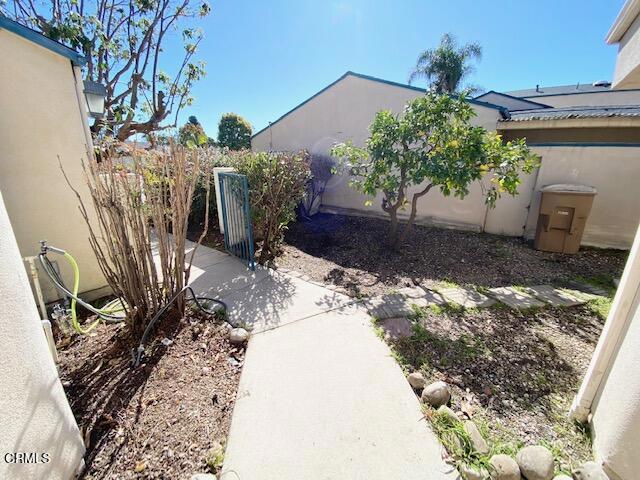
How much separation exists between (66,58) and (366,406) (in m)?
5.13

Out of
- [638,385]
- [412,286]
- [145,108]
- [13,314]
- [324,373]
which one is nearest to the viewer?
[13,314]

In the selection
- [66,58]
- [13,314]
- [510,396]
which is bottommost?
[510,396]

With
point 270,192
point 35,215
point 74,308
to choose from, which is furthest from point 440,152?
point 35,215

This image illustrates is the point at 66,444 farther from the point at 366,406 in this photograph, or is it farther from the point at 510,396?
the point at 510,396

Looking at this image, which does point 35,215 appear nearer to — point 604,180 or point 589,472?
point 589,472

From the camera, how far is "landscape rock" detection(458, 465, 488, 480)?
1.76 metres

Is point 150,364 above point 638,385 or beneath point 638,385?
beneath

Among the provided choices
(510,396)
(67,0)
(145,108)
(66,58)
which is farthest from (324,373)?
(67,0)

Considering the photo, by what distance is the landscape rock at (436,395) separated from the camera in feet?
7.49

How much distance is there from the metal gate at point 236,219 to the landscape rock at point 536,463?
412 cm

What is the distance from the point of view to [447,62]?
2294 centimetres

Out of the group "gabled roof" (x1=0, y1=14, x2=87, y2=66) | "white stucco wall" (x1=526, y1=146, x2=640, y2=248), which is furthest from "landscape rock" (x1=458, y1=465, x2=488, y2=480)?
"white stucco wall" (x1=526, y1=146, x2=640, y2=248)

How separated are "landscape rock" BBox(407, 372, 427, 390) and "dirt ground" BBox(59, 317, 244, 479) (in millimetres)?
1612

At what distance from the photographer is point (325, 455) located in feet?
6.23
